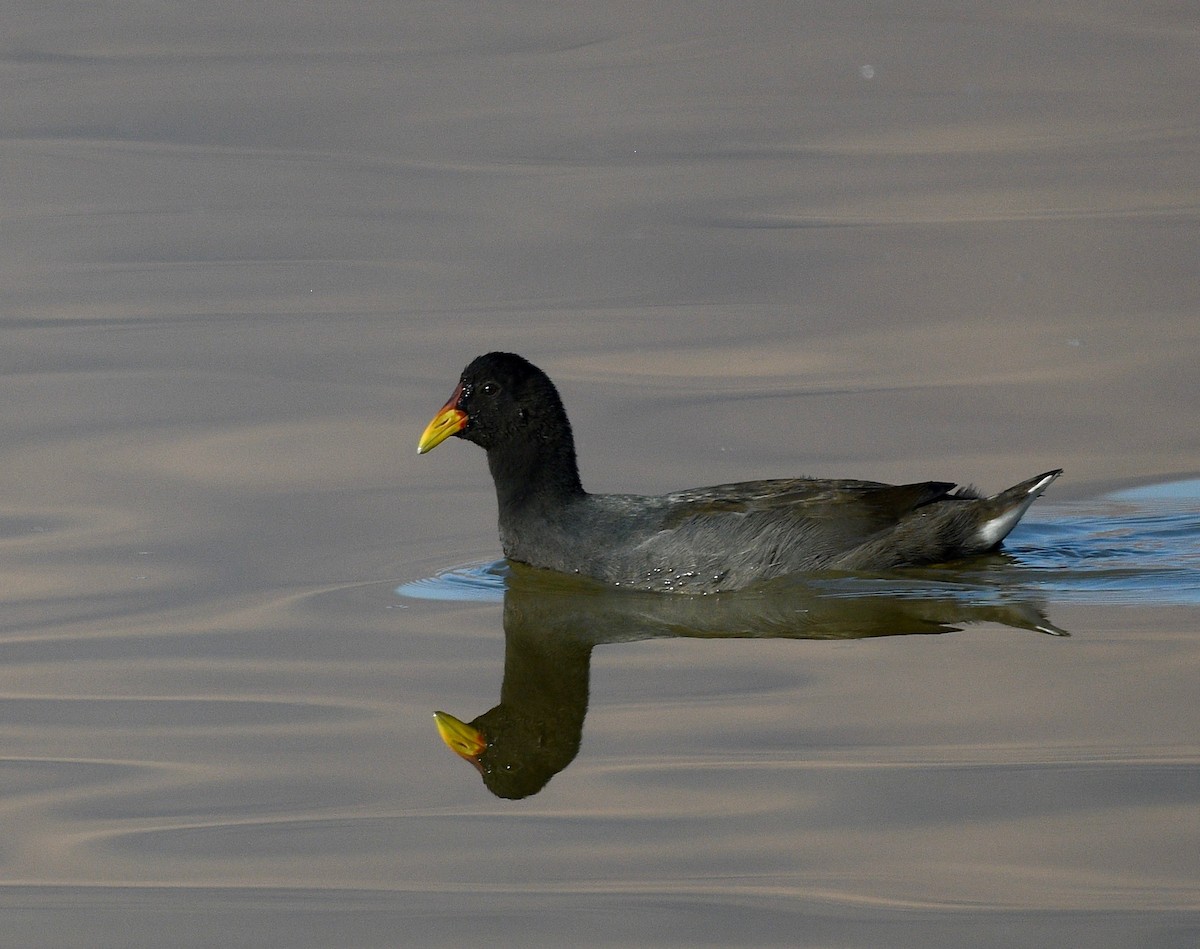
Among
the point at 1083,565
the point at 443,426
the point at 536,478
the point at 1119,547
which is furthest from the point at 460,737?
the point at 1119,547

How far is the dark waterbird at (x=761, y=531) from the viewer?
887cm

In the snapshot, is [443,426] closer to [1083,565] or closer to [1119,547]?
[1083,565]

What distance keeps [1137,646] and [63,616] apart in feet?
A: 13.4

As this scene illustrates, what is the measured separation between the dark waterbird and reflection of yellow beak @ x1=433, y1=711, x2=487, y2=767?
201 cm

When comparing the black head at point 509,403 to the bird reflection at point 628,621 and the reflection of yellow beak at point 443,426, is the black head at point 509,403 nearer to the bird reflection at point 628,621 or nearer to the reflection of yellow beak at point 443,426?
the reflection of yellow beak at point 443,426

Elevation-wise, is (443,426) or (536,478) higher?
(443,426)

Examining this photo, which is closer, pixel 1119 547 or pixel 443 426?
pixel 1119 547

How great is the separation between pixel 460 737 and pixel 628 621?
1.65 meters

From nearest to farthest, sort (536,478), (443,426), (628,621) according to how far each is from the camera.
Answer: (628,621), (536,478), (443,426)

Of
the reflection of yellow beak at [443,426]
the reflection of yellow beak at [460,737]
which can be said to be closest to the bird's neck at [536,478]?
the reflection of yellow beak at [443,426]

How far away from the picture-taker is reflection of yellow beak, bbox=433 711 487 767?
22.2ft

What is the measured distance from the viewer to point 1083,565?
29.0ft

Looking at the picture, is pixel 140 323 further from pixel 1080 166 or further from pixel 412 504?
pixel 1080 166

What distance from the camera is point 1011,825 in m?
5.81
